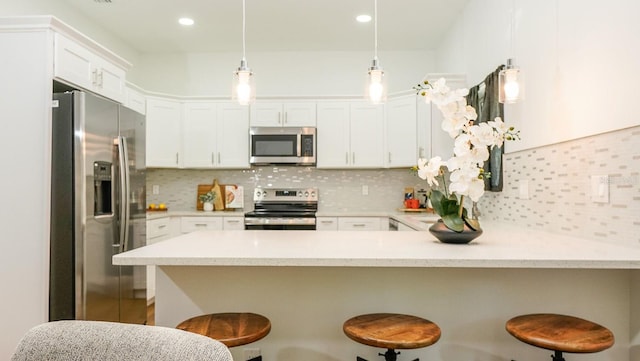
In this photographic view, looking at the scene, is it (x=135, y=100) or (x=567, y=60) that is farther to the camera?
(x=135, y=100)

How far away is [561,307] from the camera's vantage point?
1.88 metres

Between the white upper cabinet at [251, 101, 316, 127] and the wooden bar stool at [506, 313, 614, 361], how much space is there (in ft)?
11.6

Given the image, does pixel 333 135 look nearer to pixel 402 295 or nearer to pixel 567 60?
pixel 567 60

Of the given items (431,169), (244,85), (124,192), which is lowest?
(124,192)

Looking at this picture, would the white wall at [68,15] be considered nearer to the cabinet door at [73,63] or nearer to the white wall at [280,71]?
the white wall at [280,71]

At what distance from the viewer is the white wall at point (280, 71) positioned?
5152mm

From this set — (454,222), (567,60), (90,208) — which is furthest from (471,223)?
(90,208)

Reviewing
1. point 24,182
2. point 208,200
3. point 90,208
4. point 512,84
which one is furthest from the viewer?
point 208,200

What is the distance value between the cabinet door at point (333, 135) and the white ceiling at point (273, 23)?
0.76 metres

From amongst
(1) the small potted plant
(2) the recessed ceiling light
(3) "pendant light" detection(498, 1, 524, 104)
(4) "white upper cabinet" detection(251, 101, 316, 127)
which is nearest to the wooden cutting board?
Answer: (1) the small potted plant

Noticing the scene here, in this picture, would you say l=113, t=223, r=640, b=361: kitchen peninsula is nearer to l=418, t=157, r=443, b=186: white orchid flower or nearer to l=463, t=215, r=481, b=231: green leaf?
l=463, t=215, r=481, b=231: green leaf

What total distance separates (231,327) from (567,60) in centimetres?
217

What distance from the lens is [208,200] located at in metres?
5.05

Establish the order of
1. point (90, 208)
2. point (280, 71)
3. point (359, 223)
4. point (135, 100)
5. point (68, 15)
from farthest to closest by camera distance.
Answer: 1. point (280, 71)
2. point (359, 223)
3. point (135, 100)
4. point (68, 15)
5. point (90, 208)
